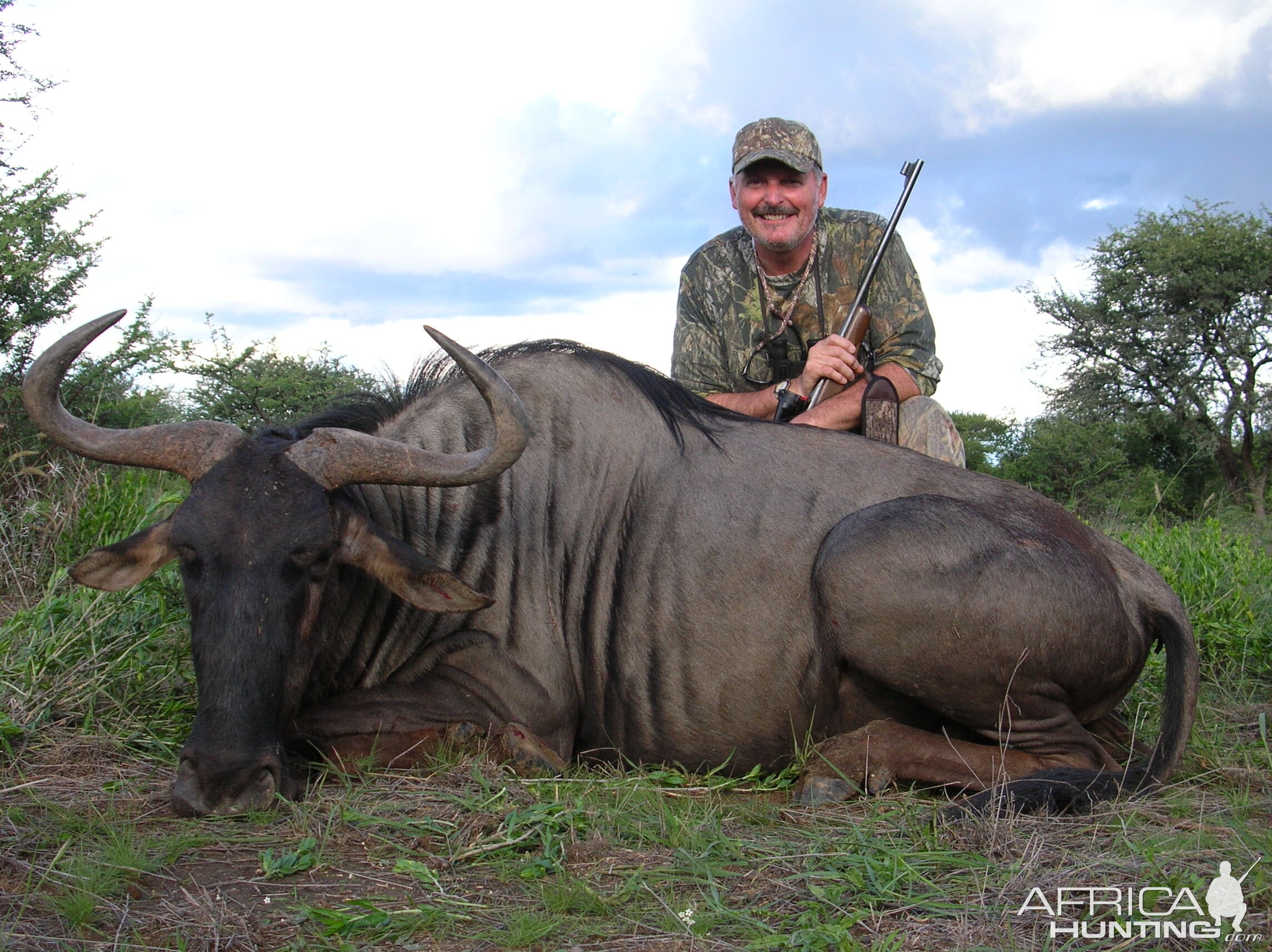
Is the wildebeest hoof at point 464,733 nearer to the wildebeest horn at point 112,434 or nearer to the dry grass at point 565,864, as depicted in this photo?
the dry grass at point 565,864

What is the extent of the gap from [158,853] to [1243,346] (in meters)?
20.5

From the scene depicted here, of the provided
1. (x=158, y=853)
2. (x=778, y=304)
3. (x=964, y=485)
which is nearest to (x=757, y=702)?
(x=964, y=485)

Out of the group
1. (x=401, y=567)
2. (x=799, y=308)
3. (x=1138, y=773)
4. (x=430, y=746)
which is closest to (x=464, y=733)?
(x=430, y=746)

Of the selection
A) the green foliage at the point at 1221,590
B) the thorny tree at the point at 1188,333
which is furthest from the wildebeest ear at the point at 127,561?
the thorny tree at the point at 1188,333

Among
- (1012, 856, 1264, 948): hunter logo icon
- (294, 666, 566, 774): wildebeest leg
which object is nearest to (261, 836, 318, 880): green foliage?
(294, 666, 566, 774): wildebeest leg

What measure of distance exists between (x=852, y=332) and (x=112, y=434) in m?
3.57

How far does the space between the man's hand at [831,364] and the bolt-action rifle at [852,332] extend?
36 mm

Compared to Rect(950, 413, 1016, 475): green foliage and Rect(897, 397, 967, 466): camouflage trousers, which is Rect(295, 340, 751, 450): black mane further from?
Rect(950, 413, 1016, 475): green foliage

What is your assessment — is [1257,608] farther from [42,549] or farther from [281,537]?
[42,549]

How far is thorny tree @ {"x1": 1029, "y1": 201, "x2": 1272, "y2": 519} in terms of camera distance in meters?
18.5

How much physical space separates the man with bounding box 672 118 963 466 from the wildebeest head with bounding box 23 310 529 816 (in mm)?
2627

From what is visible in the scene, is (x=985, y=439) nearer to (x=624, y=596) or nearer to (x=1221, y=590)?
(x=1221, y=590)

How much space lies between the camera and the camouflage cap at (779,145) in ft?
18.7

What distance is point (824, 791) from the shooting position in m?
3.29
